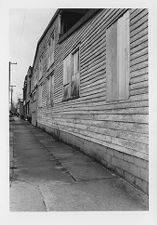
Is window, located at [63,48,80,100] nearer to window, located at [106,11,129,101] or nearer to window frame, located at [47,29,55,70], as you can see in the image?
window, located at [106,11,129,101]

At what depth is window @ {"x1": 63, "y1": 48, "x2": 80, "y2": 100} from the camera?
31.9 ft

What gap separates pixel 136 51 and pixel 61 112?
24.6 feet

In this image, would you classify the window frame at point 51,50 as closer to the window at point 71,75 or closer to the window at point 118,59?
the window at point 71,75

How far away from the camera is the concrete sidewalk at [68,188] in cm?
422

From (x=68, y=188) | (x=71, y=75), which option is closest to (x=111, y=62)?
(x=68, y=188)

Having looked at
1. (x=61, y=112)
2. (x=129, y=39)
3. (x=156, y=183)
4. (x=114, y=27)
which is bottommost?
(x=156, y=183)

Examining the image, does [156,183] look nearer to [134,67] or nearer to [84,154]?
[134,67]

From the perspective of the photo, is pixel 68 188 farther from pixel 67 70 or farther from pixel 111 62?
pixel 67 70

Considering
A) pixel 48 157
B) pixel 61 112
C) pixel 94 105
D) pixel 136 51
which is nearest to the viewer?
pixel 136 51

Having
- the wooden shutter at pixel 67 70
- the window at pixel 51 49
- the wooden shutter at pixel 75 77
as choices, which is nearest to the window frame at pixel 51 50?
the window at pixel 51 49

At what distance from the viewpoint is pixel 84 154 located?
8.40m

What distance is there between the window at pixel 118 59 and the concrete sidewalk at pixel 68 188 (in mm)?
1841

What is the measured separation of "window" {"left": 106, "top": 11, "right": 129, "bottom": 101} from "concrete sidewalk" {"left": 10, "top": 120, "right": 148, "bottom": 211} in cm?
184

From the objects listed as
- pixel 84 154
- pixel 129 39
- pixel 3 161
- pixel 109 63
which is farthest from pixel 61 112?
pixel 3 161
